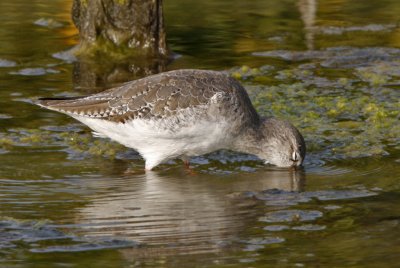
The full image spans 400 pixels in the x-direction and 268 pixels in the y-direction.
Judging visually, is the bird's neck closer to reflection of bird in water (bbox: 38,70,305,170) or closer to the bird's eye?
reflection of bird in water (bbox: 38,70,305,170)

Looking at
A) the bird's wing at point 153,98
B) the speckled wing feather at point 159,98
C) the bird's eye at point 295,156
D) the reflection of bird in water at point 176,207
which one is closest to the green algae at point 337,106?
the bird's eye at point 295,156

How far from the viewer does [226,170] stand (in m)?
10.5

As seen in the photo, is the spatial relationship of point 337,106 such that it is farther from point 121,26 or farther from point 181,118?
point 121,26

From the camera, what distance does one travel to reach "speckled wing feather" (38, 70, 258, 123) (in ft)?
33.7

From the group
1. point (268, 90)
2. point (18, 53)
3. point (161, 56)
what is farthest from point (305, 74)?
point (18, 53)

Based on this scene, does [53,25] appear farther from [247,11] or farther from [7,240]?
[7,240]

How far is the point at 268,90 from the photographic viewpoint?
13.4 metres

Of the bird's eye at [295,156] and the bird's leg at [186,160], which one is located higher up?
the bird's eye at [295,156]

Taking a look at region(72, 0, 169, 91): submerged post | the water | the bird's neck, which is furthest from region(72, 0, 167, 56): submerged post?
the bird's neck

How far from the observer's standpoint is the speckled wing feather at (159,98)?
33.7ft

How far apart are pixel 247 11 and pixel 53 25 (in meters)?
3.80

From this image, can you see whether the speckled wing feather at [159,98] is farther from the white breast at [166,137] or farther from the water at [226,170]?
the water at [226,170]

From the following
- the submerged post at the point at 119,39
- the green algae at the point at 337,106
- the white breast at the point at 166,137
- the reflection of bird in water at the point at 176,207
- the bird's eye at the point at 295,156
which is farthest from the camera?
the submerged post at the point at 119,39

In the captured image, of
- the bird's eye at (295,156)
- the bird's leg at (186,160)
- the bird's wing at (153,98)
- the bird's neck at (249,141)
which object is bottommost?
the bird's leg at (186,160)
